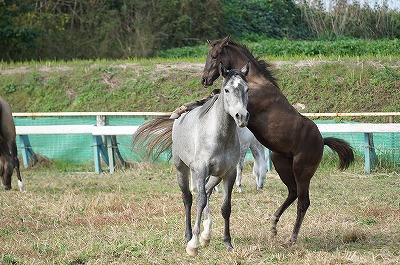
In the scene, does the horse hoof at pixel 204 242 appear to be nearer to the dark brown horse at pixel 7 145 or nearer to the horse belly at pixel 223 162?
the horse belly at pixel 223 162

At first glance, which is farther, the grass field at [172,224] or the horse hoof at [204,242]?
the horse hoof at [204,242]

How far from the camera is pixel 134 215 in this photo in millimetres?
10258

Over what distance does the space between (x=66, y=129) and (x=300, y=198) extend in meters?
9.40

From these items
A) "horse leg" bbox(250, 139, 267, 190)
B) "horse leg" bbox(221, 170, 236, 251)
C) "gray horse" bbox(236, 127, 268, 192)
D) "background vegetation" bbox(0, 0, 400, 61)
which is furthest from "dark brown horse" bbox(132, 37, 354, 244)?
"background vegetation" bbox(0, 0, 400, 61)

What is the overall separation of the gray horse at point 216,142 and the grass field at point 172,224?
0.43 m

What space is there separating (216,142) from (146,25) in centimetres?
2446

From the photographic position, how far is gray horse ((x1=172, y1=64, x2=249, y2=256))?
24.6 feet

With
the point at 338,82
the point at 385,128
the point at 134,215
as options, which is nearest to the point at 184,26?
the point at 338,82

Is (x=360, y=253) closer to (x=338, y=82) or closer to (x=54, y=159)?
(x=54, y=159)

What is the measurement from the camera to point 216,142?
776cm

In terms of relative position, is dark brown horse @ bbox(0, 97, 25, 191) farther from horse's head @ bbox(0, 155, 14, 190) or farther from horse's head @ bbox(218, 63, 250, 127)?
horse's head @ bbox(218, 63, 250, 127)

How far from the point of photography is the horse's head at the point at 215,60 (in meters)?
9.42

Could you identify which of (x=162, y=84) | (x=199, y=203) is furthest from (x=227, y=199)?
(x=162, y=84)

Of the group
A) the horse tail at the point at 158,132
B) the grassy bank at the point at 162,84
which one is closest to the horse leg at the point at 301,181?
the horse tail at the point at 158,132
